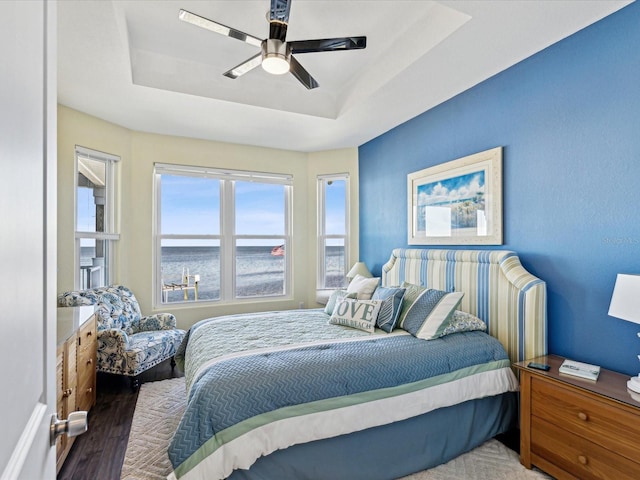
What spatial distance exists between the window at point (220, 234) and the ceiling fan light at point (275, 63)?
2.56 metres

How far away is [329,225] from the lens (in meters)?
5.13

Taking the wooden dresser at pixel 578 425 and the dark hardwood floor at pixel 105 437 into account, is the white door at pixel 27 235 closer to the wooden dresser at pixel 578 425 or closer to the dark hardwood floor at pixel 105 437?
the dark hardwood floor at pixel 105 437

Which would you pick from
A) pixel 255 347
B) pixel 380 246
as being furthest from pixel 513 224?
pixel 255 347

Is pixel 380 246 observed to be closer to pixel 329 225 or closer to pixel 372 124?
pixel 329 225

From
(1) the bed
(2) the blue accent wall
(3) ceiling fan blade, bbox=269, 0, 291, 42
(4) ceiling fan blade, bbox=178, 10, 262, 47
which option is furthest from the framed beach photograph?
(4) ceiling fan blade, bbox=178, 10, 262, 47

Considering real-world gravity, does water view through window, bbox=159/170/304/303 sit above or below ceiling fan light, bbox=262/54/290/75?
below

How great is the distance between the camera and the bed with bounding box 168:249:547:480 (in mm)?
1694

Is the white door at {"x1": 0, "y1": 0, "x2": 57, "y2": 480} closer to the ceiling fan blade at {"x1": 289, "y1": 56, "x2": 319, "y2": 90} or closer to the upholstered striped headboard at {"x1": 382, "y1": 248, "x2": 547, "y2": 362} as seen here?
the ceiling fan blade at {"x1": 289, "y1": 56, "x2": 319, "y2": 90}

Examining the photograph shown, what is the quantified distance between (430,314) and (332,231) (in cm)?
272

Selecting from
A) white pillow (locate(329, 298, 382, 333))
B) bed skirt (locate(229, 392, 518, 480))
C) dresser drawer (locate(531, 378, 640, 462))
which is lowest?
bed skirt (locate(229, 392, 518, 480))

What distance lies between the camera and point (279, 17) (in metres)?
2.05

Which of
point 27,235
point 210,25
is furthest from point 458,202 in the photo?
point 27,235

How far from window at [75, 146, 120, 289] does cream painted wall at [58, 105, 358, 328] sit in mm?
89

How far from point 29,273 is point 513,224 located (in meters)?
2.99
